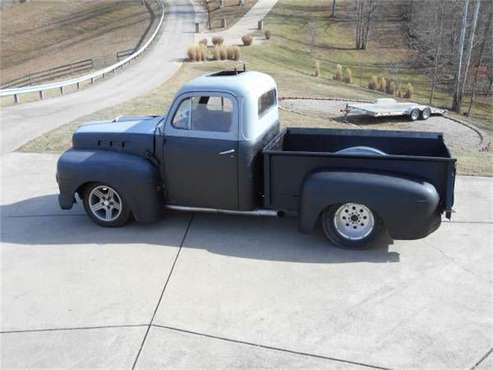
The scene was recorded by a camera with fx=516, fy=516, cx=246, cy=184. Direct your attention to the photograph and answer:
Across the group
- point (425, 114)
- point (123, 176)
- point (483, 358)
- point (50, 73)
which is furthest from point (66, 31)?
point (483, 358)

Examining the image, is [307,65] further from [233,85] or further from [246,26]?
[233,85]

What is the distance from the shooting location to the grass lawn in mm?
12999

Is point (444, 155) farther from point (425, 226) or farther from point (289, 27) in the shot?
point (289, 27)

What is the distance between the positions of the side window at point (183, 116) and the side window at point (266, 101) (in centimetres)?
86

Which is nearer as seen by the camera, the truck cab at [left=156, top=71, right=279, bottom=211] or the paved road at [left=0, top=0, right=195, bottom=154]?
the truck cab at [left=156, top=71, right=279, bottom=211]

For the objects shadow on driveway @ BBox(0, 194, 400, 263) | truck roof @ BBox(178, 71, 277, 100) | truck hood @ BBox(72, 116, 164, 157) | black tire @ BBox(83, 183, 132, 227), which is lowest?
shadow on driveway @ BBox(0, 194, 400, 263)

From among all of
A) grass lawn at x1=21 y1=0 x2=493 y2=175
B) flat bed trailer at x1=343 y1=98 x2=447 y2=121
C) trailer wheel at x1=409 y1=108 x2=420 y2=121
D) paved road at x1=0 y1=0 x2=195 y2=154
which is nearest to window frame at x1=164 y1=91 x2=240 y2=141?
grass lawn at x1=21 y1=0 x2=493 y2=175

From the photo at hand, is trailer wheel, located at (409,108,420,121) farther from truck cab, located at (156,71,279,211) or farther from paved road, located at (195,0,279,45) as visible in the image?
paved road, located at (195,0,279,45)

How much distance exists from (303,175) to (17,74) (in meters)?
40.7

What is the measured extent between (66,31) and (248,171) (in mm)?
54208

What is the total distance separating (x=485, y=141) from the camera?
48.6ft

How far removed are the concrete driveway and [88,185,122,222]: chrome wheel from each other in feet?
0.69

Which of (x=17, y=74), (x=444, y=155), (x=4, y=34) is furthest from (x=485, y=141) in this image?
(x=4, y=34)

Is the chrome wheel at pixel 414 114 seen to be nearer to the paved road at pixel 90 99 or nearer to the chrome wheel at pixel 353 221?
the paved road at pixel 90 99
